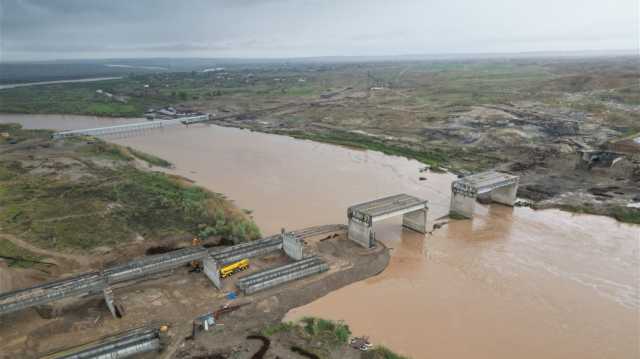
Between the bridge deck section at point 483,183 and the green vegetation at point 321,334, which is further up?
the bridge deck section at point 483,183

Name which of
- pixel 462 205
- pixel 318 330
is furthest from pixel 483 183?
pixel 318 330

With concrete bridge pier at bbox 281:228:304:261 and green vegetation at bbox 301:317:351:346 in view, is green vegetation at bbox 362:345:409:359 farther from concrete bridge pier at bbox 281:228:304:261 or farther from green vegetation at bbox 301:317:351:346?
concrete bridge pier at bbox 281:228:304:261

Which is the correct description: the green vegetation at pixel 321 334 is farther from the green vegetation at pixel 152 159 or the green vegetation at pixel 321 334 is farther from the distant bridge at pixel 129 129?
the distant bridge at pixel 129 129

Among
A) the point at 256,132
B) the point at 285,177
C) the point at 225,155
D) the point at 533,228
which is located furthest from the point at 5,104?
the point at 533,228

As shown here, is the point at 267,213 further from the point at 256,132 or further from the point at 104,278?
the point at 256,132

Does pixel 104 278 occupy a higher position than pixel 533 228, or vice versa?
pixel 104 278

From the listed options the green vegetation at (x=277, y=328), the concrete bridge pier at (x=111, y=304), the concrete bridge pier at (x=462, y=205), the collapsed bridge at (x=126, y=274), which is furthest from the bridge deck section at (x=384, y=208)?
the concrete bridge pier at (x=111, y=304)
